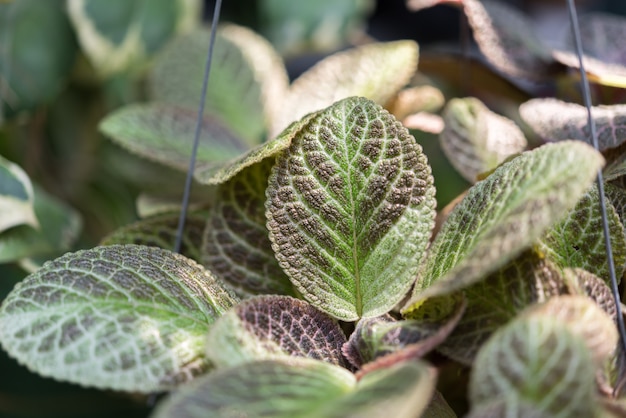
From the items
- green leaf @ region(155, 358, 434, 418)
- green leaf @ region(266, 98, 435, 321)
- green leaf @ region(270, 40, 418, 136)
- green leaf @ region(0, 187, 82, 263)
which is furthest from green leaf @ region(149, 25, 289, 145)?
green leaf @ region(155, 358, 434, 418)

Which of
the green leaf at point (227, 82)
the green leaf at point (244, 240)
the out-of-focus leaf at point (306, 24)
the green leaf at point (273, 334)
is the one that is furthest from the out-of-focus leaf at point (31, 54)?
the green leaf at point (273, 334)

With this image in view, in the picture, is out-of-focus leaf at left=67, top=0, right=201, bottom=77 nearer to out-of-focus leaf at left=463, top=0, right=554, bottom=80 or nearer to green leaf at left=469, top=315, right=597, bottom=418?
out-of-focus leaf at left=463, top=0, right=554, bottom=80

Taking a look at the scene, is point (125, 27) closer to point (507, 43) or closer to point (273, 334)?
point (507, 43)

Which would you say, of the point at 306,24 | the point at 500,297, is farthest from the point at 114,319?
the point at 306,24

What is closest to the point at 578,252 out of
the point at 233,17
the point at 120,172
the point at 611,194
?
the point at 611,194

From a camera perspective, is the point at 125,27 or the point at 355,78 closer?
the point at 355,78
